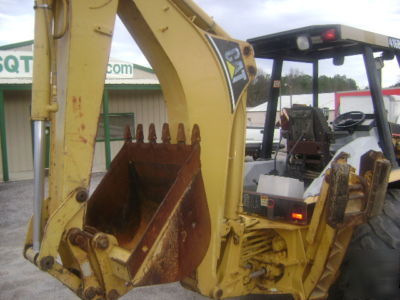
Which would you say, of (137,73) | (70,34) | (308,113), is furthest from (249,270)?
(137,73)

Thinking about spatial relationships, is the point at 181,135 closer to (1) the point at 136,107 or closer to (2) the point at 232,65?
(2) the point at 232,65

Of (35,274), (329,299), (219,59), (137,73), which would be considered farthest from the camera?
(137,73)

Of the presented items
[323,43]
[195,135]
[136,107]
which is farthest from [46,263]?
[136,107]

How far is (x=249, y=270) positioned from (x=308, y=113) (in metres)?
1.51

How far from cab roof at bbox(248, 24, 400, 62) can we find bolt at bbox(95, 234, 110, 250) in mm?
2210

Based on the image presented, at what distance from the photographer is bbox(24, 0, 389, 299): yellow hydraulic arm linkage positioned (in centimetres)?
249

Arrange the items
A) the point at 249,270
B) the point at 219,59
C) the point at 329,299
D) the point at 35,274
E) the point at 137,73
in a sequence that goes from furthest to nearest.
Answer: the point at 137,73, the point at 35,274, the point at 329,299, the point at 249,270, the point at 219,59

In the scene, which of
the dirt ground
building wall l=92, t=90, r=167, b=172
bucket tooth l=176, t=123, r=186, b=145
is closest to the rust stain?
bucket tooth l=176, t=123, r=186, b=145

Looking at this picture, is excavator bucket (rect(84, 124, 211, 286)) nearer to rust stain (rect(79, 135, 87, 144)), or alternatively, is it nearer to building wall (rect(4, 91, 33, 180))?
rust stain (rect(79, 135, 87, 144))

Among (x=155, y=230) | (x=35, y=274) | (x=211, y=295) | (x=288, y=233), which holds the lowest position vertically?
(x=35, y=274)

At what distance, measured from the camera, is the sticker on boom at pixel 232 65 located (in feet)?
9.62

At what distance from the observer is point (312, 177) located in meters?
4.09

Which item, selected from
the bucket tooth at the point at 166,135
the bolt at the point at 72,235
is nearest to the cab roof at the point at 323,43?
the bucket tooth at the point at 166,135

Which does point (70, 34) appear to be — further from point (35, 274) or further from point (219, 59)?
point (35, 274)
